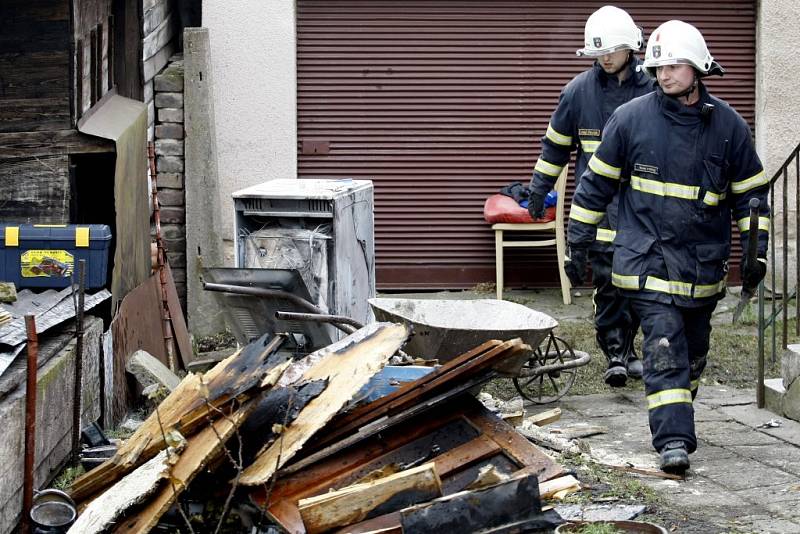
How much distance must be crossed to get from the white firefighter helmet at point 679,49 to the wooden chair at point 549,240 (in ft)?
14.1

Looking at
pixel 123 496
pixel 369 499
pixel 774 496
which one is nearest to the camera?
pixel 369 499

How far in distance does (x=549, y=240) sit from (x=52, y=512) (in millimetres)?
6515

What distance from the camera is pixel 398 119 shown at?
11016mm

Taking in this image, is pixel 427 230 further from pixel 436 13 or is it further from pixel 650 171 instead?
pixel 650 171

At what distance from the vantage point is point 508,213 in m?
10.5

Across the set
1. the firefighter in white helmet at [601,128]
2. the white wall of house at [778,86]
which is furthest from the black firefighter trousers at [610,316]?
the white wall of house at [778,86]

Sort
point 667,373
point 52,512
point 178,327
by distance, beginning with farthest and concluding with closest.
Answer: point 178,327 → point 667,373 → point 52,512

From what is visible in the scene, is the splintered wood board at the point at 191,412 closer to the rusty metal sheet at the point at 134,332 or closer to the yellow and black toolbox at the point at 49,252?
the yellow and black toolbox at the point at 49,252

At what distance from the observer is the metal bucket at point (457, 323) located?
6.98m

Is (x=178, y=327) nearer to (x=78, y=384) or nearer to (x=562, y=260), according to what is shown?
(x=78, y=384)

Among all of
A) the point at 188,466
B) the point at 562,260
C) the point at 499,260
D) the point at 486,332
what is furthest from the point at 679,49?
the point at 499,260

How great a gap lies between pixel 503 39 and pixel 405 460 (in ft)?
21.5

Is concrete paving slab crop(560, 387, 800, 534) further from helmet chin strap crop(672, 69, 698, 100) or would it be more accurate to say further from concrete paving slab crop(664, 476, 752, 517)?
helmet chin strap crop(672, 69, 698, 100)

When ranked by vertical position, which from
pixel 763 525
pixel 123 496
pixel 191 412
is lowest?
pixel 763 525
